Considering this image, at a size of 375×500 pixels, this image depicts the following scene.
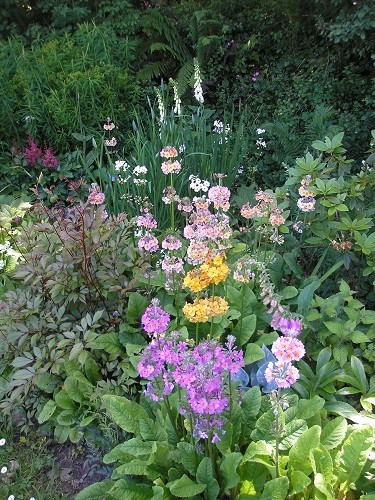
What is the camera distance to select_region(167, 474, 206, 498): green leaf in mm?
1757

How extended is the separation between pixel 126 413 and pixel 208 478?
1.33ft

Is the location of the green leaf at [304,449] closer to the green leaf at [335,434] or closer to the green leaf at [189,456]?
the green leaf at [335,434]

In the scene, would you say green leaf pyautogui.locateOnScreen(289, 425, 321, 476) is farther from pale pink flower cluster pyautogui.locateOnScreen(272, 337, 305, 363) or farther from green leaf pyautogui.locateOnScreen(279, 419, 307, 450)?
pale pink flower cluster pyautogui.locateOnScreen(272, 337, 305, 363)

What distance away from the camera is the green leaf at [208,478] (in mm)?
1794

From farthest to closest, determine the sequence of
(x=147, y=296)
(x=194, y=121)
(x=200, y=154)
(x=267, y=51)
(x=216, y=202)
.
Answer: (x=267, y=51) < (x=194, y=121) < (x=200, y=154) < (x=147, y=296) < (x=216, y=202)

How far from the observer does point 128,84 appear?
4.82 metres

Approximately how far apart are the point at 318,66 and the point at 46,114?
2433 mm

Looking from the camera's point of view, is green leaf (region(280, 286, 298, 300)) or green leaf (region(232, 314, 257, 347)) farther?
green leaf (region(280, 286, 298, 300))

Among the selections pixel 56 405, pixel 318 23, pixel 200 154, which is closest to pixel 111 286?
pixel 56 405

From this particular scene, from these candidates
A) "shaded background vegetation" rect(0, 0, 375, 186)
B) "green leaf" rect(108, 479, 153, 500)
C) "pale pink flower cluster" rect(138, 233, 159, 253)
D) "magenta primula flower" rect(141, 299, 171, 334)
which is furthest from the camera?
"shaded background vegetation" rect(0, 0, 375, 186)

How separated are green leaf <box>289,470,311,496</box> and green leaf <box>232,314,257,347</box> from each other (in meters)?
0.71

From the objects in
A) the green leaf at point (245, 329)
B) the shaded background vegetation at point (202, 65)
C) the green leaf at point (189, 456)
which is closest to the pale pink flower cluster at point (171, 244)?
the green leaf at point (245, 329)

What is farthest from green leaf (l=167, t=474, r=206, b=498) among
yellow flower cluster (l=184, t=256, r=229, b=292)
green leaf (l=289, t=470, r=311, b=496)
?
yellow flower cluster (l=184, t=256, r=229, b=292)

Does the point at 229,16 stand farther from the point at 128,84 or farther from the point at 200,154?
the point at 200,154
